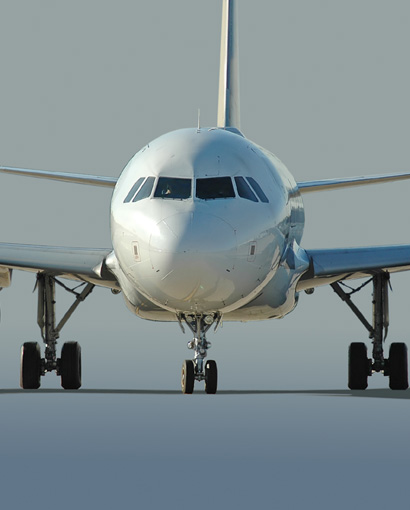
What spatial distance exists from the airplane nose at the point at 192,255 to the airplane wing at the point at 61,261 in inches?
177

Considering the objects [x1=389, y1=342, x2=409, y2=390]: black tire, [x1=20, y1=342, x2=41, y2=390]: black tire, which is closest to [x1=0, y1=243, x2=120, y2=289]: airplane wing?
[x1=20, y1=342, x2=41, y2=390]: black tire

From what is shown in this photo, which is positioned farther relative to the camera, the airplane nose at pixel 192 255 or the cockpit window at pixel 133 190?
the cockpit window at pixel 133 190

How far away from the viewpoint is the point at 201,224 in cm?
1692

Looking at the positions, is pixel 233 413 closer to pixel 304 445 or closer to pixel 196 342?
pixel 196 342

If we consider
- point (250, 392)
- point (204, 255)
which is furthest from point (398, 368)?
point (204, 255)

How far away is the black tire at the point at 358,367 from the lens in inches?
921

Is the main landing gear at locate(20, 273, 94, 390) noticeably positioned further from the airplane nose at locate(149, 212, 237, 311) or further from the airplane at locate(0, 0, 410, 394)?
the airplane nose at locate(149, 212, 237, 311)

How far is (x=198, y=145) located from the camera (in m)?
18.8

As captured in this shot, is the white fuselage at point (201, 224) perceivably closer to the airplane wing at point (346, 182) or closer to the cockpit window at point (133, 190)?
the cockpit window at point (133, 190)

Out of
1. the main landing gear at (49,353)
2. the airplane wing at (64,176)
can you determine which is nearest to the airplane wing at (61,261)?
the main landing gear at (49,353)

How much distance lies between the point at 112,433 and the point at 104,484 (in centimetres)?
373

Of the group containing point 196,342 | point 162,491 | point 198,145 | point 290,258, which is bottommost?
point 162,491

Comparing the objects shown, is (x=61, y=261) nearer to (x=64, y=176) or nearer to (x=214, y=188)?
(x=64, y=176)

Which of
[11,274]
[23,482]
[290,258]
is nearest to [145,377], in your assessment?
[11,274]
